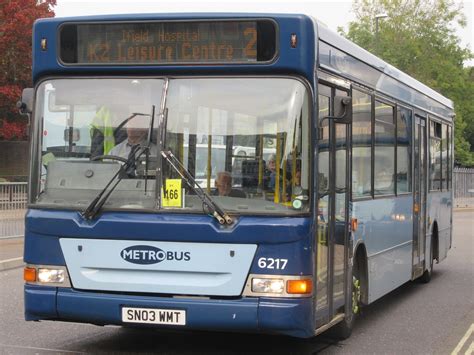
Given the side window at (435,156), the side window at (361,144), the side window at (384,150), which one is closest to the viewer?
the side window at (361,144)

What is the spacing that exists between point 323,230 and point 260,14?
1865mm

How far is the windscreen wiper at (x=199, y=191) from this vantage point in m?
6.48

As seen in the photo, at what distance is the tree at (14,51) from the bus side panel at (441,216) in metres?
26.2

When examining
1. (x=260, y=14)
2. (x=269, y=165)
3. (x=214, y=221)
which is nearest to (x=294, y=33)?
(x=260, y=14)

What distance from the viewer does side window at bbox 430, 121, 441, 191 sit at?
42.2ft

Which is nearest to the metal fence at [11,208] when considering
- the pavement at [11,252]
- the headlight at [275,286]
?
the pavement at [11,252]

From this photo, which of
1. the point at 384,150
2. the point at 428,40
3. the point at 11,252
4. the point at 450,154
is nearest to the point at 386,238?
the point at 384,150

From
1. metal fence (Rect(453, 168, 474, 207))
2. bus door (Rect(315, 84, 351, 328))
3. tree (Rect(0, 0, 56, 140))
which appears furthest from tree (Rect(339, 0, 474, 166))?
bus door (Rect(315, 84, 351, 328))

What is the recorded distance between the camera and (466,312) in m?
10.4

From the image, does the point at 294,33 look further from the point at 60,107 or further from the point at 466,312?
the point at 466,312

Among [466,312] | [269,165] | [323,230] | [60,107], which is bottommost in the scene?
[466,312]

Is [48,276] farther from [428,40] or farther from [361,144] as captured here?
[428,40]

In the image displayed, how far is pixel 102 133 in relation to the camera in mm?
6832

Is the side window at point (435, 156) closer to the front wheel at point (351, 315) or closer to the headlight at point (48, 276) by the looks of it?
the front wheel at point (351, 315)
